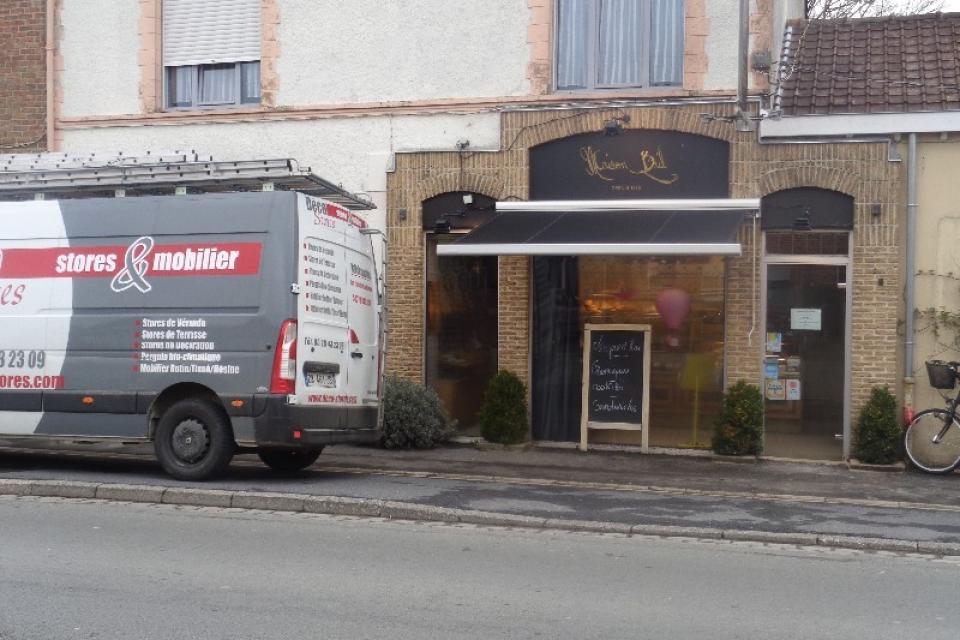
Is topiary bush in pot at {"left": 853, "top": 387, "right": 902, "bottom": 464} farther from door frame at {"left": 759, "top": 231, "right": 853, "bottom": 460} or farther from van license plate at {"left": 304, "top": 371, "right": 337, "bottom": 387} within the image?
van license plate at {"left": 304, "top": 371, "right": 337, "bottom": 387}

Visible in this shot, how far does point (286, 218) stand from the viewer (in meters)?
10.3

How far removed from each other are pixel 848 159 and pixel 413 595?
28.2 ft

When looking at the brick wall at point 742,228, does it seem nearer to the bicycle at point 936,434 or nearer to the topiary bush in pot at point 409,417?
the bicycle at point 936,434

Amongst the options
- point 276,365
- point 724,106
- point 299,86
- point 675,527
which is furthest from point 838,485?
point 299,86

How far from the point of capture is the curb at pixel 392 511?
28.3ft

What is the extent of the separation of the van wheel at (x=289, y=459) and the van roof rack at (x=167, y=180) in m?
2.75

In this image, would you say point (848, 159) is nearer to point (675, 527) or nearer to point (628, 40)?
point (628, 40)

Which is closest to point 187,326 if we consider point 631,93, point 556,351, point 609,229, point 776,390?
point 609,229

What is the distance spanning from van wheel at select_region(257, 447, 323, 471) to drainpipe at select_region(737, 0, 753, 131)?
20.6 feet

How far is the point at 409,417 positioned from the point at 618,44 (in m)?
5.44

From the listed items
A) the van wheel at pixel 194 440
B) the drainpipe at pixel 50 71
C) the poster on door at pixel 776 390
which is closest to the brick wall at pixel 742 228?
the poster on door at pixel 776 390

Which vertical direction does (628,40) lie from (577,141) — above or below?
above

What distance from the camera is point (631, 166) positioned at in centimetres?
1362

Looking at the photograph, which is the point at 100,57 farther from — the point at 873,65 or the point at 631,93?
the point at 873,65
